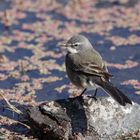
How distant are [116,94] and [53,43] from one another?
17.2 ft

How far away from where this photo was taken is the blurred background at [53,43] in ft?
36.4

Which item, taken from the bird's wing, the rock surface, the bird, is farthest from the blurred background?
the bird's wing

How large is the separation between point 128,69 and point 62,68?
139cm

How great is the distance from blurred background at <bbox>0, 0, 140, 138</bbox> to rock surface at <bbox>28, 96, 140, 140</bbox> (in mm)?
518

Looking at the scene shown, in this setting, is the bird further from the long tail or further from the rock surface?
the rock surface

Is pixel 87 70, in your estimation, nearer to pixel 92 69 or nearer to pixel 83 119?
pixel 92 69

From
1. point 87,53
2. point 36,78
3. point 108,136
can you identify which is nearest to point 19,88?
point 36,78

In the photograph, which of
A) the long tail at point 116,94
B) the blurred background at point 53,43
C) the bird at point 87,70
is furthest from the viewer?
the blurred background at point 53,43

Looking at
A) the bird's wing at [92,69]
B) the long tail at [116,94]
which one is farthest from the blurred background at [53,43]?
the long tail at [116,94]

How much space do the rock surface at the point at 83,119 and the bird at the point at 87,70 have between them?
34 cm

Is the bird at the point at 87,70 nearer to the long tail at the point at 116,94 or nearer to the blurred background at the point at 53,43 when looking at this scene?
the long tail at the point at 116,94

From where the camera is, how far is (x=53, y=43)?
13.4 meters

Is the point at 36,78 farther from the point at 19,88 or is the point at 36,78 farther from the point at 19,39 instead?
the point at 19,39

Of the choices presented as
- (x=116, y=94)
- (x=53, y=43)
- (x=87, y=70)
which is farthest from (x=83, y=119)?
(x=53, y=43)
